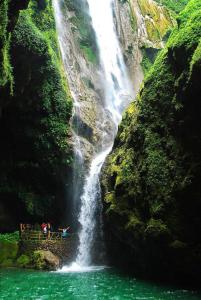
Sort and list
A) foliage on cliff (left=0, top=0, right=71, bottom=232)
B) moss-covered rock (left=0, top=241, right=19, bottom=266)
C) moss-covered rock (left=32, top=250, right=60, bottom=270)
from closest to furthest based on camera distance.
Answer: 1. moss-covered rock (left=32, top=250, right=60, bottom=270)
2. moss-covered rock (left=0, top=241, right=19, bottom=266)
3. foliage on cliff (left=0, top=0, right=71, bottom=232)

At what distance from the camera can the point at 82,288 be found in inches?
599

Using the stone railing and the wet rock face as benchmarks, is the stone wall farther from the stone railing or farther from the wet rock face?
the wet rock face

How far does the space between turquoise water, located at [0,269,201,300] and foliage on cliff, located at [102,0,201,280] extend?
4.73 ft

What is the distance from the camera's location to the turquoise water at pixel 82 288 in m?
13.7

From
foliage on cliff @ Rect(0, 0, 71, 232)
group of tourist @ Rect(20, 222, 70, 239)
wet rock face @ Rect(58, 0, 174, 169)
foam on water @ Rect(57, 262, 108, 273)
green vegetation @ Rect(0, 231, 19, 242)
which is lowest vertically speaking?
foam on water @ Rect(57, 262, 108, 273)

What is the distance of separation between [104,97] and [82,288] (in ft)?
67.5

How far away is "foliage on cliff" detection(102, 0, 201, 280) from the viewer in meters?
15.3

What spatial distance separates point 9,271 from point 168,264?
8143 millimetres

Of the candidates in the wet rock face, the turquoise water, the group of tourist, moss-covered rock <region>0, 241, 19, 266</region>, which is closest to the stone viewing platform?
the group of tourist

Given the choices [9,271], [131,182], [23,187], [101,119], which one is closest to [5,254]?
[9,271]

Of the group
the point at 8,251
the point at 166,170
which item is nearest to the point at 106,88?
the point at 8,251

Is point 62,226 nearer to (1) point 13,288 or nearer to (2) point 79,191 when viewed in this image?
(2) point 79,191

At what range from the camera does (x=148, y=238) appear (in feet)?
54.3

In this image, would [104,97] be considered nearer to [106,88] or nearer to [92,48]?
[106,88]
